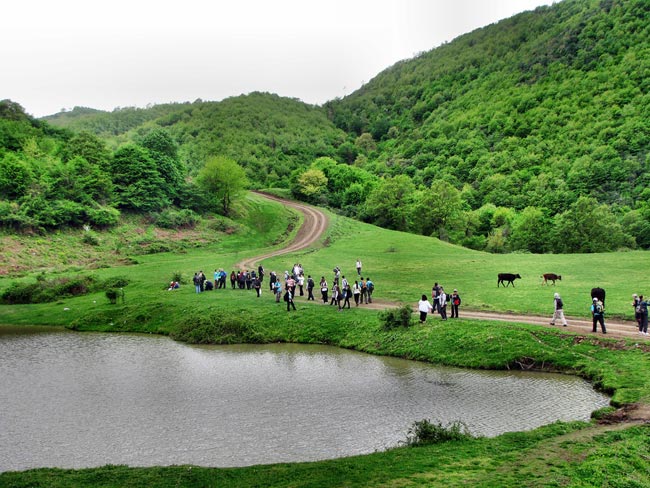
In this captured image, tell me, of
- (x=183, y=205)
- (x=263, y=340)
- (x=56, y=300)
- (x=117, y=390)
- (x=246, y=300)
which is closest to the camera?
(x=117, y=390)

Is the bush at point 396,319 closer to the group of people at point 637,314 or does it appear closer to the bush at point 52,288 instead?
the group of people at point 637,314

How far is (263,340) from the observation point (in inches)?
1313

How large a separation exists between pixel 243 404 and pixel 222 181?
238 feet

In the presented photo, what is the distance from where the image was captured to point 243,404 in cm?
2125

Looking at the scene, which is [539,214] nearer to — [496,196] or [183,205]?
[496,196]

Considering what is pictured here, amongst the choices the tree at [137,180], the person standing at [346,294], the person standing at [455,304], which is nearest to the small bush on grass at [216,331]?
the person standing at [346,294]

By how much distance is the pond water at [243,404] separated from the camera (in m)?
17.0

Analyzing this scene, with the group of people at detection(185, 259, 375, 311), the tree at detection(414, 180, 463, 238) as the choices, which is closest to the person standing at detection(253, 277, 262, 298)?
the group of people at detection(185, 259, 375, 311)

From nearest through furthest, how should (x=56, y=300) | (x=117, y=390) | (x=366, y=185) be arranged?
(x=117, y=390) < (x=56, y=300) < (x=366, y=185)

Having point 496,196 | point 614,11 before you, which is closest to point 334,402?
point 496,196

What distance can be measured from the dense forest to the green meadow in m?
10.7

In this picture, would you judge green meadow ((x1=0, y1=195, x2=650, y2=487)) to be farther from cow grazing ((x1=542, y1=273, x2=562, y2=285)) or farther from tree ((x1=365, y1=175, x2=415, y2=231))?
tree ((x1=365, y1=175, x2=415, y2=231))

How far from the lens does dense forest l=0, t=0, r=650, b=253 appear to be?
238ft

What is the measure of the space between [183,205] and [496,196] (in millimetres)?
81274
